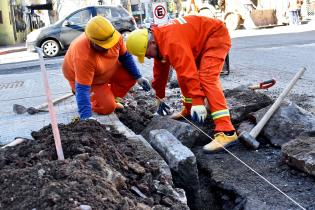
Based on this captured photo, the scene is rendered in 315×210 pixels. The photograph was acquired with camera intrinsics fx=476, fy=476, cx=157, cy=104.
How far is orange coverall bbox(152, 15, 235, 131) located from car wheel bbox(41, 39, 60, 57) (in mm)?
12216

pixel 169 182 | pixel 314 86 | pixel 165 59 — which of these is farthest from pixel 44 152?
pixel 314 86

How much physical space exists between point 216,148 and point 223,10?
2241 centimetres

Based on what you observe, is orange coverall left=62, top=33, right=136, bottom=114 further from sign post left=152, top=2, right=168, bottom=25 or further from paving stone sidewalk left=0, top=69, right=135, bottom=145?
sign post left=152, top=2, right=168, bottom=25

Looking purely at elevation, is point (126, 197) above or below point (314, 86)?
above

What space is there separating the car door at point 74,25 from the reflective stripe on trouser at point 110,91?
1085cm

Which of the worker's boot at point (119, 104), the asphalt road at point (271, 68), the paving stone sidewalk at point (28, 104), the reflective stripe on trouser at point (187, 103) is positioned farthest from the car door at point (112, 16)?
the reflective stripe on trouser at point (187, 103)

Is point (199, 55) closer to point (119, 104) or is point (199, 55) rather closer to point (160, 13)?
point (119, 104)

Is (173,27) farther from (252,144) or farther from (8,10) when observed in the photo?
(8,10)

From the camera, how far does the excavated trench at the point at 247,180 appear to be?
11.1ft

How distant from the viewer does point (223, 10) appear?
84.9ft

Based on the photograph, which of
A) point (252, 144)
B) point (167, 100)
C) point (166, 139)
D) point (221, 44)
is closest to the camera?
point (166, 139)

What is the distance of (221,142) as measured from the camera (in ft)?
14.4

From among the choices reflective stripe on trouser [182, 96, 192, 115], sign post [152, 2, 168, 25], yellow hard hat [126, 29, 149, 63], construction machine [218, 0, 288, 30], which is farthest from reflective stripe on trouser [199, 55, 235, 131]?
construction machine [218, 0, 288, 30]

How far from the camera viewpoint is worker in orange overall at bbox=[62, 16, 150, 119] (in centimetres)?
479
